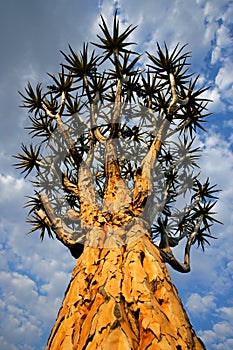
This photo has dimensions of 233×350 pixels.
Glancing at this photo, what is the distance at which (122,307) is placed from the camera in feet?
12.0

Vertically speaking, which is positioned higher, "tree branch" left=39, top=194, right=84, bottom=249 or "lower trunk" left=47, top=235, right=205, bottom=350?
"tree branch" left=39, top=194, right=84, bottom=249

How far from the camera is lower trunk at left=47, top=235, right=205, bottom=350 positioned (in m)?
3.29

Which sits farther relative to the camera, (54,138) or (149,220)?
(54,138)

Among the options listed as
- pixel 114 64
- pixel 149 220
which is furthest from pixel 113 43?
pixel 149 220

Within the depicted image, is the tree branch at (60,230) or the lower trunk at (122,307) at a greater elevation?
the tree branch at (60,230)

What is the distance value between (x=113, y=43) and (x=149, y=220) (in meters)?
4.25

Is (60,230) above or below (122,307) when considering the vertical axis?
above

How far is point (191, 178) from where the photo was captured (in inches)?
339

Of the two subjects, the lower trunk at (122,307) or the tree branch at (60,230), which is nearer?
the lower trunk at (122,307)

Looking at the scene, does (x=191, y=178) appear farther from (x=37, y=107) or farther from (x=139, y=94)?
(x=37, y=107)

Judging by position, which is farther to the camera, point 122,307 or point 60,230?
point 60,230

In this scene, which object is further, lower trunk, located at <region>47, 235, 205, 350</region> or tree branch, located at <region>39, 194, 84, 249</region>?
tree branch, located at <region>39, 194, 84, 249</region>

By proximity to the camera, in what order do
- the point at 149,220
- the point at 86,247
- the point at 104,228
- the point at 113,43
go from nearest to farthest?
the point at 86,247
the point at 104,228
the point at 149,220
the point at 113,43

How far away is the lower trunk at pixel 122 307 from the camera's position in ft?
10.8
